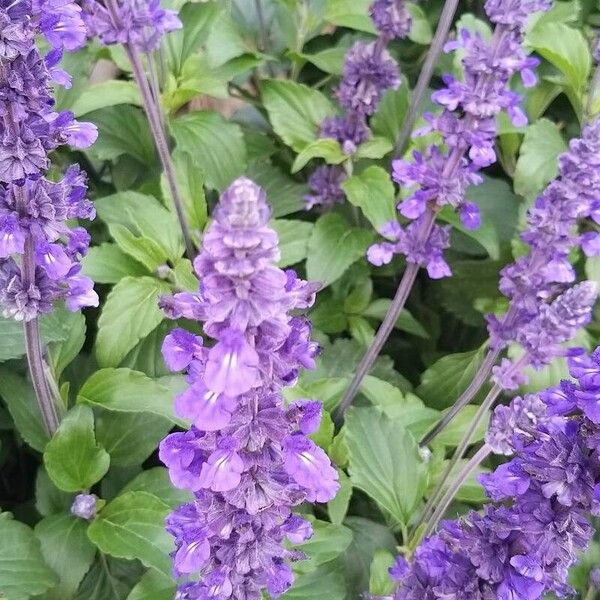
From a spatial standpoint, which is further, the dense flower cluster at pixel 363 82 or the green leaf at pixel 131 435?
the dense flower cluster at pixel 363 82

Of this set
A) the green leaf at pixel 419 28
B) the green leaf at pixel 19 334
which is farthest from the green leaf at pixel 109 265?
the green leaf at pixel 419 28

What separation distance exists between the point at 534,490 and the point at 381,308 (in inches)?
47.4

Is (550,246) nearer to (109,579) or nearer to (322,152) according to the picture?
(322,152)

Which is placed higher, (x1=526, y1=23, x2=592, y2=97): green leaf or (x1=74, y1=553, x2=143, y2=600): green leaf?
(x1=526, y1=23, x2=592, y2=97): green leaf

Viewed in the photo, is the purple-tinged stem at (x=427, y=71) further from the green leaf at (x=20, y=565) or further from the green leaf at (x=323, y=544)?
the green leaf at (x=20, y=565)

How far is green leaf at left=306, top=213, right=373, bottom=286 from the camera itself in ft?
6.77

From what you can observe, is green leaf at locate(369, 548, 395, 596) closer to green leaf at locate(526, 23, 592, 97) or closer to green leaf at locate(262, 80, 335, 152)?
green leaf at locate(262, 80, 335, 152)

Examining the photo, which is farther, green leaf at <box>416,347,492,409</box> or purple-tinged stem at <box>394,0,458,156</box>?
green leaf at <box>416,347,492,409</box>

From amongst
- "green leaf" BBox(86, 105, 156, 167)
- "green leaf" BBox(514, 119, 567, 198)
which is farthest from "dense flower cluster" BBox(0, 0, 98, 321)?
"green leaf" BBox(514, 119, 567, 198)

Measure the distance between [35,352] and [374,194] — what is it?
1.03 meters

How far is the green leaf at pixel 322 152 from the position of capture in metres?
2.04

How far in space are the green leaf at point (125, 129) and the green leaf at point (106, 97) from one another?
18 cm

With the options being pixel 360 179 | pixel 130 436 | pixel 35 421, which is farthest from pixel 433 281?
pixel 35 421

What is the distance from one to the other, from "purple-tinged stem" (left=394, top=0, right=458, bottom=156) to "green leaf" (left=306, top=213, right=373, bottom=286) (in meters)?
0.34
